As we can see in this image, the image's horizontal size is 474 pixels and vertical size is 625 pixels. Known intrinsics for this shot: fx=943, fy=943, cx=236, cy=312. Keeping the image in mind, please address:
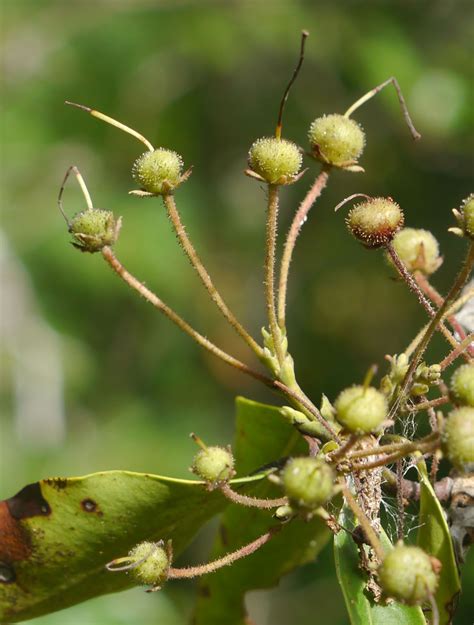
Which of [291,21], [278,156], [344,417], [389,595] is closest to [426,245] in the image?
[278,156]

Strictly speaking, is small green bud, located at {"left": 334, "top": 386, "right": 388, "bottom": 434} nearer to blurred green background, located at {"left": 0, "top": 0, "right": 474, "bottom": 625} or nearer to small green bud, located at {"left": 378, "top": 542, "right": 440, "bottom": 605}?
small green bud, located at {"left": 378, "top": 542, "right": 440, "bottom": 605}

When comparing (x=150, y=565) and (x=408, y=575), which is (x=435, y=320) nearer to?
(x=408, y=575)

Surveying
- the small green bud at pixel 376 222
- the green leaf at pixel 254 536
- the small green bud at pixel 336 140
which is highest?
the small green bud at pixel 336 140

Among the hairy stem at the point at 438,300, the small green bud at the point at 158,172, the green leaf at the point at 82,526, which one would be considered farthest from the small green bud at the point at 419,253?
the green leaf at the point at 82,526

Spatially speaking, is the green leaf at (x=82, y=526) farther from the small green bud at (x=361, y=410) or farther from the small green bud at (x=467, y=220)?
the small green bud at (x=467, y=220)

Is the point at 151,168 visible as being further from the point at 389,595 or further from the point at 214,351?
the point at 389,595
